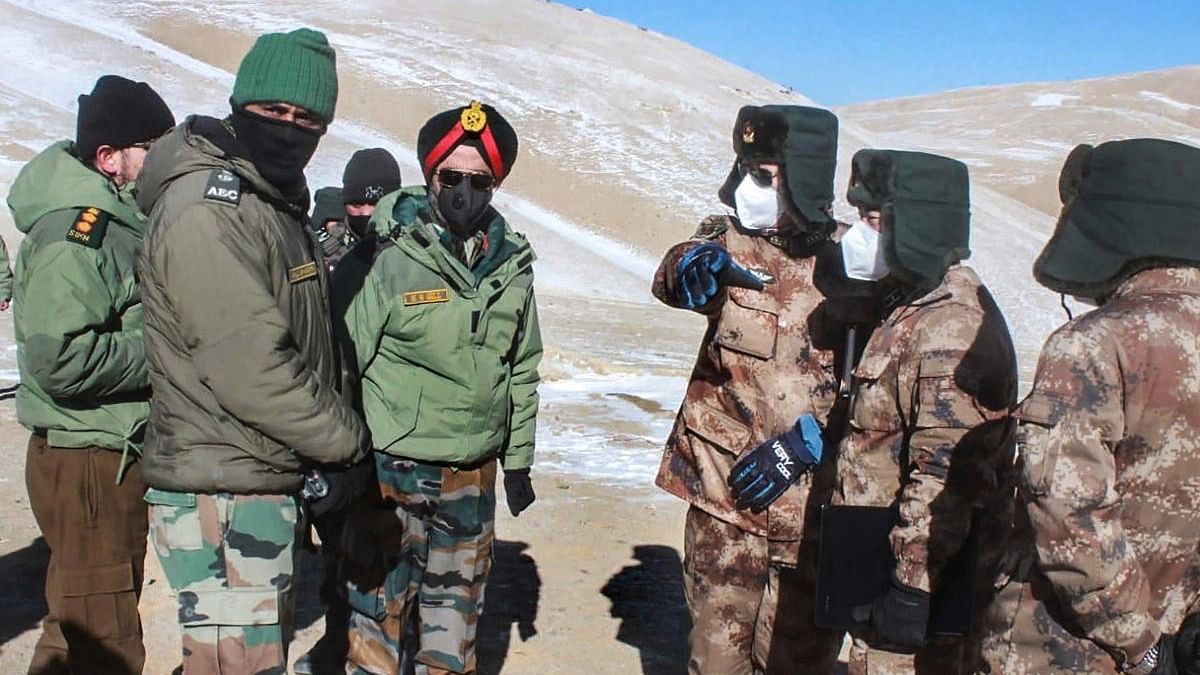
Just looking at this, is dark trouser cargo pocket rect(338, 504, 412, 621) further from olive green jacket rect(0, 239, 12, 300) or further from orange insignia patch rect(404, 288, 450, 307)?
olive green jacket rect(0, 239, 12, 300)

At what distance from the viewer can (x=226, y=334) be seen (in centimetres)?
274

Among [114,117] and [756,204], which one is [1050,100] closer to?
[756,204]

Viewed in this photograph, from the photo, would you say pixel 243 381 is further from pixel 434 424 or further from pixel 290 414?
pixel 434 424

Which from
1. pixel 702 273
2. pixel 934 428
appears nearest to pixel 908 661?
pixel 934 428

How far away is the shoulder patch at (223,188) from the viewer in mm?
2768

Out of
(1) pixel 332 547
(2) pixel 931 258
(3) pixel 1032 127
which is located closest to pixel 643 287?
(1) pixel 332 547

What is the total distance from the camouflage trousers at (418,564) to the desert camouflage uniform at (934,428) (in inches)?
53.6

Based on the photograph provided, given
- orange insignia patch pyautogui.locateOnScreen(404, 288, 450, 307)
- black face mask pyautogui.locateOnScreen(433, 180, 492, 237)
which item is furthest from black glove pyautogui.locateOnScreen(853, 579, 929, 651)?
black face mask pyautogui.locateOnScreen(433, 180, 492, 237)

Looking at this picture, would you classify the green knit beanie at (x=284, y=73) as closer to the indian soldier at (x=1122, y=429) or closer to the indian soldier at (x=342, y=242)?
the indian soldier at (x=342, y=242)

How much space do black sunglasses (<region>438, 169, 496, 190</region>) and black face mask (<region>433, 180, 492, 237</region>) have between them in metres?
0.01

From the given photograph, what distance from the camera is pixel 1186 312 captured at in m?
2.40

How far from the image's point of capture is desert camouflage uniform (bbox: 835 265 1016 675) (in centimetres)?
301

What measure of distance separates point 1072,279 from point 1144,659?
0.82 m

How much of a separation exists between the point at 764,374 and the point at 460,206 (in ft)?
3.82
